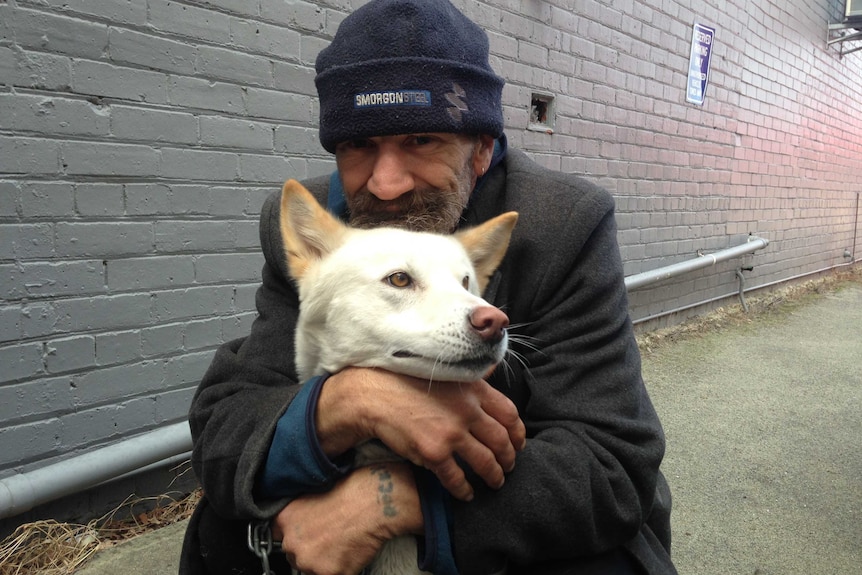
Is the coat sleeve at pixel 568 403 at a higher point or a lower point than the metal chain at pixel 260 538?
higher

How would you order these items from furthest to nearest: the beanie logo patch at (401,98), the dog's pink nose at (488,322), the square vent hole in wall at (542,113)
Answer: the square vent hole in wall at (542,113), the beanie logo patch at (401,98), the dog's pink nose at (488,322)

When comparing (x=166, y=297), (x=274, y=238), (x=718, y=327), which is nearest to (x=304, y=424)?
(x=274, y=238)

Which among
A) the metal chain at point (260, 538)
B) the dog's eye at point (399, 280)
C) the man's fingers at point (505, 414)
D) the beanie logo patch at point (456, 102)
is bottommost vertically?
the metal chain at point (260, 538)

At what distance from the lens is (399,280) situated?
50.6 inches

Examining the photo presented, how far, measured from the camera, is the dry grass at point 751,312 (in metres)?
5.60

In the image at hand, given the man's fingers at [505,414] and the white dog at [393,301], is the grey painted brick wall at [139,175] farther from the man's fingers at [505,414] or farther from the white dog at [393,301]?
the man's fingers at [505,414]

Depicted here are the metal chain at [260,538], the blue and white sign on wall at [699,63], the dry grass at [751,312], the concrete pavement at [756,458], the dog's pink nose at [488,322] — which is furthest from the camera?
the blue and white sign on wall at [699,63]

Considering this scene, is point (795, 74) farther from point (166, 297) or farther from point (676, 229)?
point (166, 297)

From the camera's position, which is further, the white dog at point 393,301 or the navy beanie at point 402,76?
the navy beanie at point 402,76

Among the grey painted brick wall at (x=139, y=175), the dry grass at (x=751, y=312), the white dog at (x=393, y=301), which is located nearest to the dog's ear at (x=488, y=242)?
the white dog at (x=393, y=301)

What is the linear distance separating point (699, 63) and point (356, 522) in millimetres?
6146

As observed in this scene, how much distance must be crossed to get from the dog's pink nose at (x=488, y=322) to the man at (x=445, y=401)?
0.49ft

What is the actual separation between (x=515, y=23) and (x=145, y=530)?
3.68m

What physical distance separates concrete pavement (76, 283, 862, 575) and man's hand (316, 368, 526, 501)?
1.60 meters
